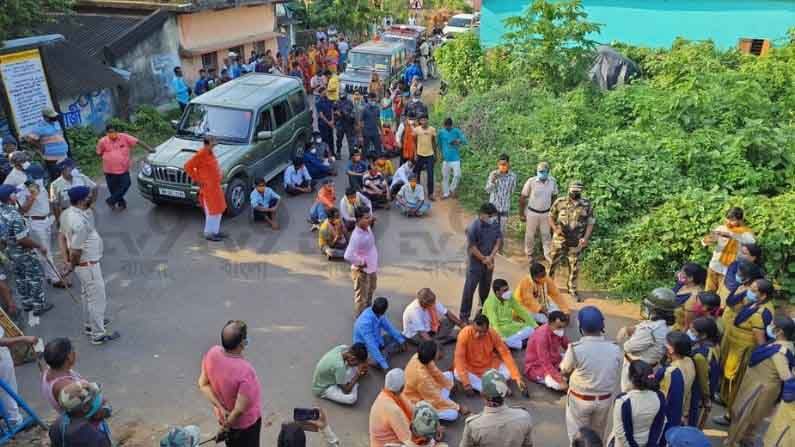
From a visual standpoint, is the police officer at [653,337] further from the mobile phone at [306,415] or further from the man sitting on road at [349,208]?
the man sitting on road at [349,208]

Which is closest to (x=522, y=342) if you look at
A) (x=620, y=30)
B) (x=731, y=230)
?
(x=731, y=230)

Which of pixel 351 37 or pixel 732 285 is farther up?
pixel 351 37

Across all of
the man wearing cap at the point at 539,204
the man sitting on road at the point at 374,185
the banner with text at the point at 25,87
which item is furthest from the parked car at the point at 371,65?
the man wearing cap at the point at 539,204

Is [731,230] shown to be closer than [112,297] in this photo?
Yes

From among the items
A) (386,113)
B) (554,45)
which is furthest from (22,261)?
(554,45)

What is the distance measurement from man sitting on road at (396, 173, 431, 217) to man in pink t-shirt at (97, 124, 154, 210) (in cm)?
437

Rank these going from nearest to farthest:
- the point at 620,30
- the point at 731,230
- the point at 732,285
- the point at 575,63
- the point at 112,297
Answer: the point at 732,285
the point at 731,230
the point at 112,297
the point at 575,63
the point at 620,30

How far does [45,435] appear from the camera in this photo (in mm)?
5801

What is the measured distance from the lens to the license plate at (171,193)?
10.5 meters

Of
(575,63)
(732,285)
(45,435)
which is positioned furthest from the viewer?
(575,63)

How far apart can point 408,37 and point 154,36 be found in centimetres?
1006

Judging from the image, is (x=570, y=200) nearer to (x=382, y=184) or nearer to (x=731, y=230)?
(x=731, y=230)

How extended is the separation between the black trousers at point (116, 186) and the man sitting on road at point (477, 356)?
703 cm

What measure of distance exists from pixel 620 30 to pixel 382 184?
534 inches
